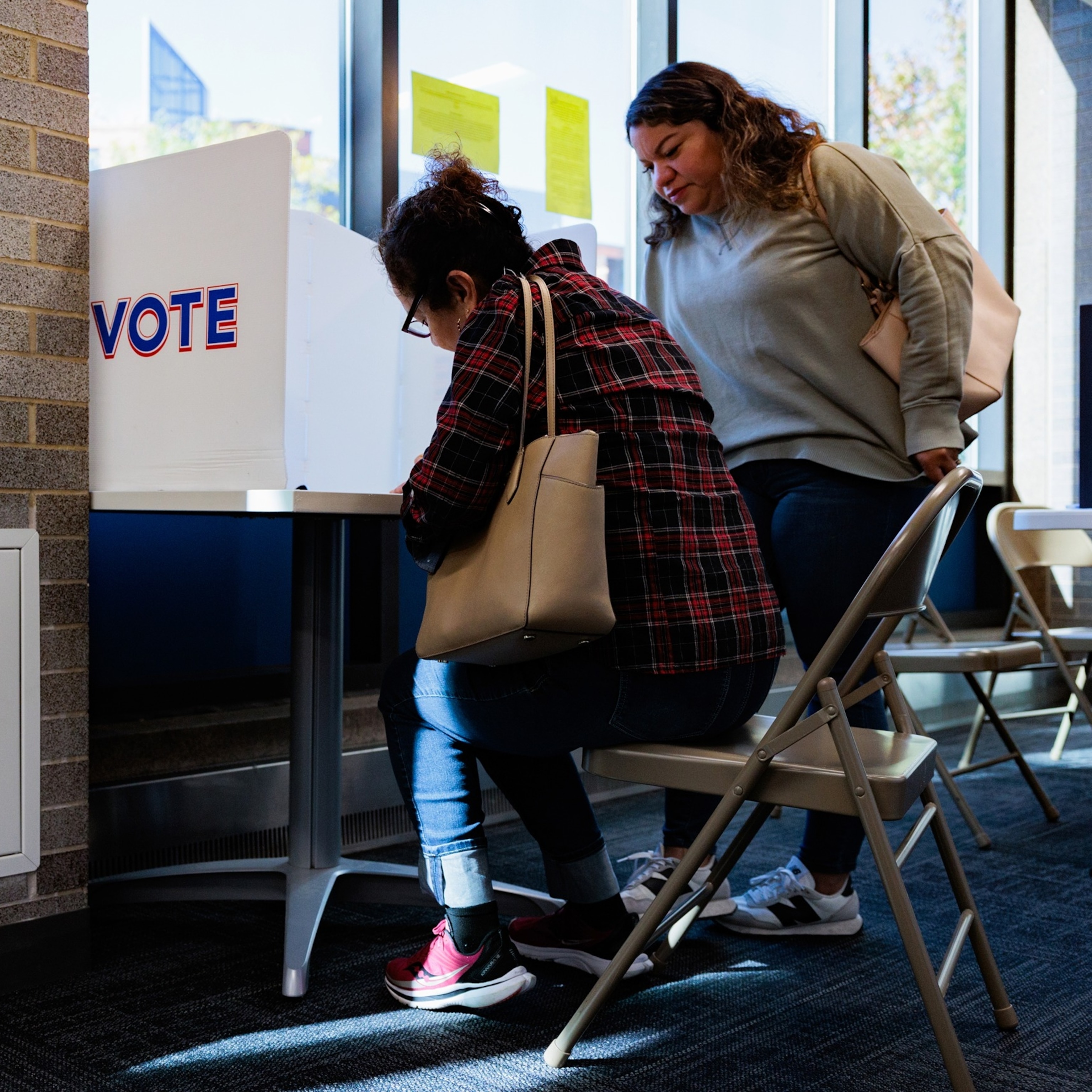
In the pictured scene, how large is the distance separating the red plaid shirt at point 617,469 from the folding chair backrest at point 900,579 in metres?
0.10

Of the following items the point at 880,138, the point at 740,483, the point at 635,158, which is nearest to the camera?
the point at 740,483

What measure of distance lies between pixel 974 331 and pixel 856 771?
0.94m

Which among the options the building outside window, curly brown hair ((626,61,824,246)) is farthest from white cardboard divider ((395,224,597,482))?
the building outside window

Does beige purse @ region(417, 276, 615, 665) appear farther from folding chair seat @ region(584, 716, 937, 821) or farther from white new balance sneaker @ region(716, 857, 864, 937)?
white new balance sneaker @ region(716, 857, 864, 937)

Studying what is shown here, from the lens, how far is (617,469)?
1390 millimetres

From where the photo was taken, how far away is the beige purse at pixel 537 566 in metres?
1.28

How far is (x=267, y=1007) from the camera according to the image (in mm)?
1661

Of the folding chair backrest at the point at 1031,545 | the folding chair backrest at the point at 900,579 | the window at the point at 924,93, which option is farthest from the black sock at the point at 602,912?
the window at the point at 924,93

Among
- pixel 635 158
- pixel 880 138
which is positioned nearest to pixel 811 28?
pixel 880 138

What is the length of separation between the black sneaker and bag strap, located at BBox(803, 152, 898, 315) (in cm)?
102

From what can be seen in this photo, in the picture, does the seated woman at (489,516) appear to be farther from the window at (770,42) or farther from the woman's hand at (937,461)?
the window at (770,42)

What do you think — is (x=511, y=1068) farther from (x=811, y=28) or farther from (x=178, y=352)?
(x=811, y=28)

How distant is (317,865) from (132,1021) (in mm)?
395

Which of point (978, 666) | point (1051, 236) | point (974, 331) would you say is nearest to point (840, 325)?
point (974, 331)
